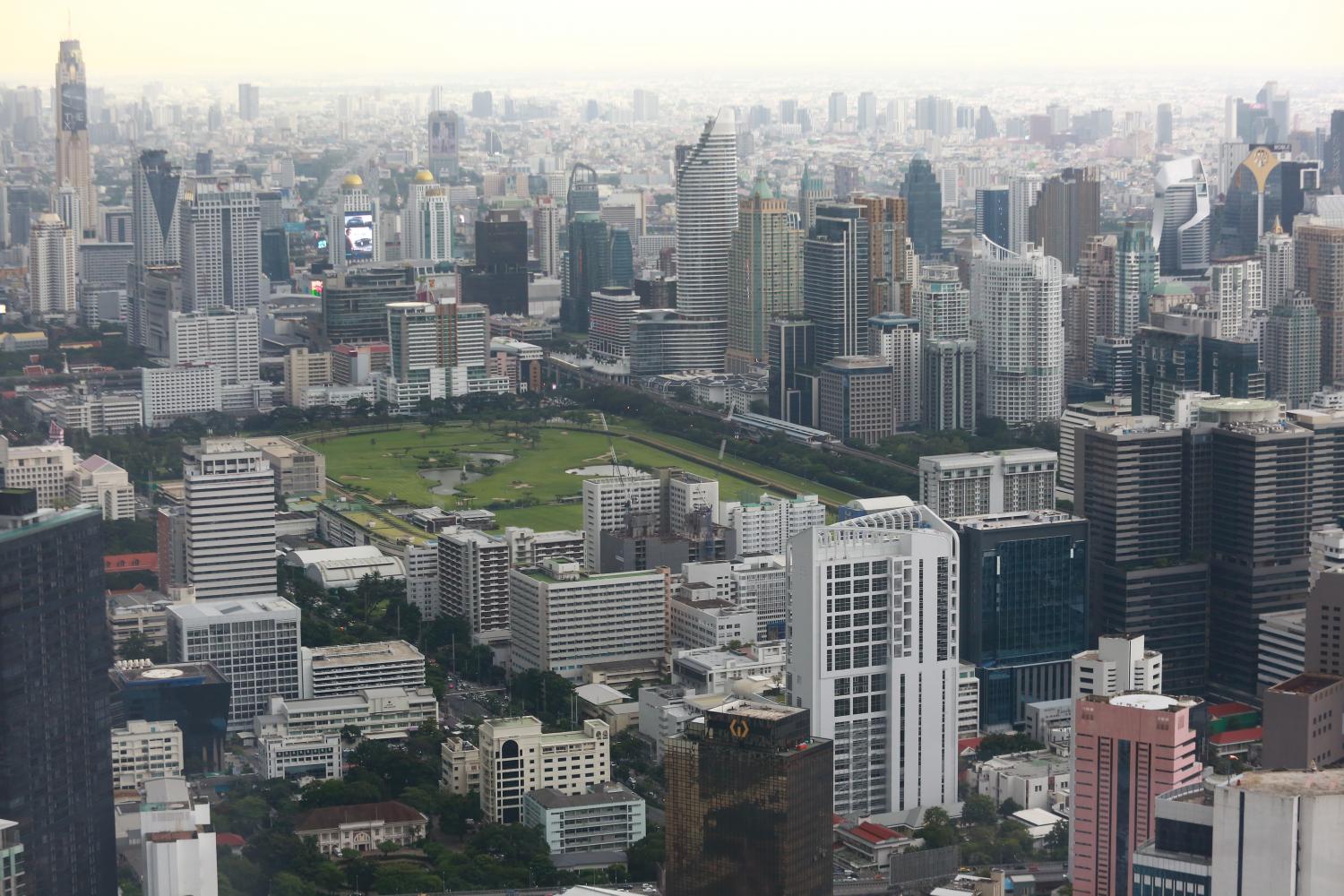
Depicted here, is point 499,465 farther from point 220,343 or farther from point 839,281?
point 220,343

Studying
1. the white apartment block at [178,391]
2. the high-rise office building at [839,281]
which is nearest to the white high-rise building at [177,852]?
the white apartment block at [178,391]

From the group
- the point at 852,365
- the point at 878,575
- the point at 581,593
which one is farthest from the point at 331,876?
the point at 852,365

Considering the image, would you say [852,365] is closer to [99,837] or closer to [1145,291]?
[1145,291]

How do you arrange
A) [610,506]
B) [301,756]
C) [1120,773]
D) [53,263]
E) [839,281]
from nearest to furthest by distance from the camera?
[1120,773] → [301,756] → [610,506] → [839,281] → [53,263]

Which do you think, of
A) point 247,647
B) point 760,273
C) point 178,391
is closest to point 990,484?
point 247,647

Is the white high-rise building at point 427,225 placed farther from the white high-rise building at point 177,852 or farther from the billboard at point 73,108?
the white high-rise building at point 177,852

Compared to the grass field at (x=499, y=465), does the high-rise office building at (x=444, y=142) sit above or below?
above

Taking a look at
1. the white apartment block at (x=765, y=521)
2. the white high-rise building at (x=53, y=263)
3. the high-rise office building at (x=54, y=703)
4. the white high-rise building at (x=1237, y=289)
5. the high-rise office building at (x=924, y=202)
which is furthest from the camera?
the high-rise office building at (x=924, y=202)
